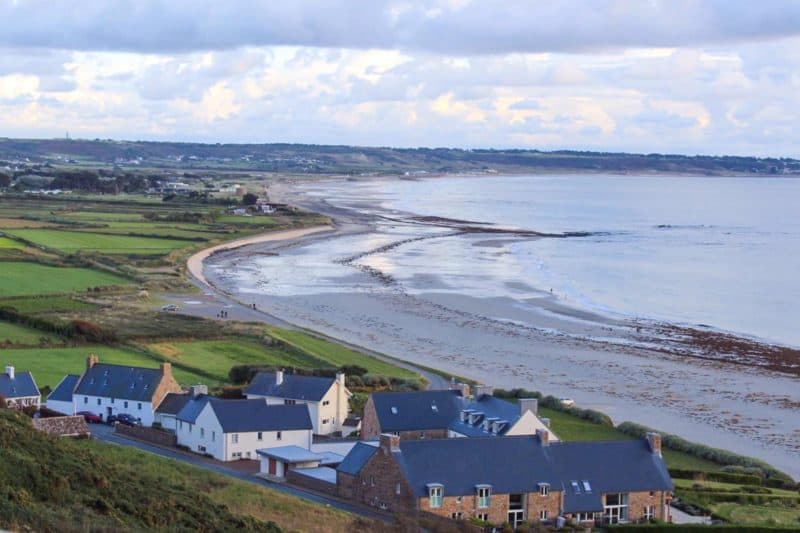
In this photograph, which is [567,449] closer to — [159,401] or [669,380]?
[159,401]

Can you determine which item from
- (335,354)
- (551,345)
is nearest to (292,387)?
(335,354)

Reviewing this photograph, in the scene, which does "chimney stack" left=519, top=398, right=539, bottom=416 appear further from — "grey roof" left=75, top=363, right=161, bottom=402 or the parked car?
the parked car

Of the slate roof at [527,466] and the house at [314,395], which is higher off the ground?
the slate roof at [527,466]

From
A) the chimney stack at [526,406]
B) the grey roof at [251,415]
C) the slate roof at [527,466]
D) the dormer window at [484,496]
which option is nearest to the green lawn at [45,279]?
the grey roof at [251,415]

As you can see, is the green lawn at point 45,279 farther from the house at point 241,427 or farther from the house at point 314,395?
the house at point 241,427

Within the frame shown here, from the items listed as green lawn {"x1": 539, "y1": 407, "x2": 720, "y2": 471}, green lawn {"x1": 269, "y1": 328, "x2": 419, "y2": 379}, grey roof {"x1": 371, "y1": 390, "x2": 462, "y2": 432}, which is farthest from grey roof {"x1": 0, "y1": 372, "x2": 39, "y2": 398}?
green lawn {"x1": 539, "y1": 407, "x2": 720, "y2": 471}
